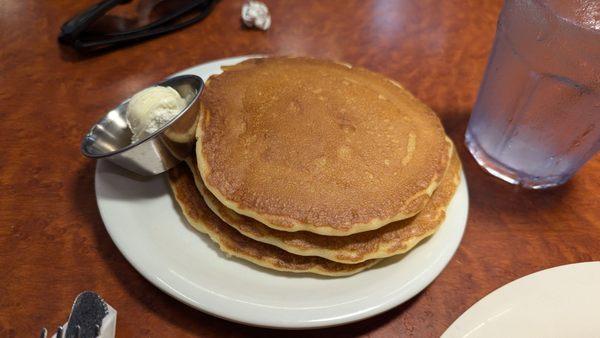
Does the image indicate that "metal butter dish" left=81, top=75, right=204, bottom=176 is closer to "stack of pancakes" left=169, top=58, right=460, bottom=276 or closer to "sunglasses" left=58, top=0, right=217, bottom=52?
"stack of pancakes" left=169, top=58, right=460, bottom=276

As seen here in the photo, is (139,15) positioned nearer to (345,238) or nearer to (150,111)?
(150,111)

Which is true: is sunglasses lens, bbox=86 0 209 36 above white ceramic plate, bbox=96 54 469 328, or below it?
above

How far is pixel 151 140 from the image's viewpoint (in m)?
0.92

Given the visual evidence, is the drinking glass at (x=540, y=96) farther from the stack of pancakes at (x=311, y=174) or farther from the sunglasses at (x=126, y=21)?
the sunglasses at (x=126, y=21)

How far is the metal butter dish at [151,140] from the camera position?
919 millimetres

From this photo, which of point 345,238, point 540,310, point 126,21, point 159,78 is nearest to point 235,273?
point 345,238

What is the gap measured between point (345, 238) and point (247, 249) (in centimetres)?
19

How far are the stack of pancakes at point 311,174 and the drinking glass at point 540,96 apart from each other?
0.71 feet

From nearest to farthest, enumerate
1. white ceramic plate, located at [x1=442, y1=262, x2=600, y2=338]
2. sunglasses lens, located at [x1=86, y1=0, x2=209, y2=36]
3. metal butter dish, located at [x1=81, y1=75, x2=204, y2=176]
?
1. white ceramic plate, located at [x1=442, y1=262, x2=600, y2=338]
2. metal butter dish, located at [x1=81, y1=75, x2=204, y2=176]
3. sunglasses lens, located at [x1=86, y1=0, x2=209, y2=36]

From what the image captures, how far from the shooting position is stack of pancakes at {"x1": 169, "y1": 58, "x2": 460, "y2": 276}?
874 mm

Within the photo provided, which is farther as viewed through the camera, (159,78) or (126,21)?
(126,21)

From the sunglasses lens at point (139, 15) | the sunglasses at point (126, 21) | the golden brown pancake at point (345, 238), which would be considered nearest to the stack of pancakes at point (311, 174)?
the golden brown pancake at point (345, 238)

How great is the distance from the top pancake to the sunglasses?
57 cm

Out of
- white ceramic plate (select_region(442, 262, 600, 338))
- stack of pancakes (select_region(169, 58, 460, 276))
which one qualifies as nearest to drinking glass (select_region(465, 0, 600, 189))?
stack of pancakes (select_region(169, 58, 460, 276))
